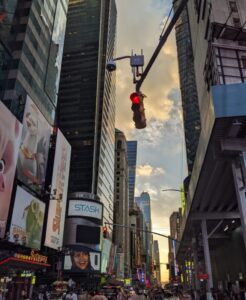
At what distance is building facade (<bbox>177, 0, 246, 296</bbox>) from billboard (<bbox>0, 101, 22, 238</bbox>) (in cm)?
1998

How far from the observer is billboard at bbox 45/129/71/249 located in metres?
53.2

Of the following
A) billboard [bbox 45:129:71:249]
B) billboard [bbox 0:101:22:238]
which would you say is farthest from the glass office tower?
billboard [bbox 0:101:22:238]

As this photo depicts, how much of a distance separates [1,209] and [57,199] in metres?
19.4

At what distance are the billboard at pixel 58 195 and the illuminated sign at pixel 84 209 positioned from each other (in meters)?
18.5

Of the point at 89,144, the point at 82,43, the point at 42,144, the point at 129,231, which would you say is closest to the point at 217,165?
the point at 42,144

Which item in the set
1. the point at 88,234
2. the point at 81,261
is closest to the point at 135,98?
the point at 81,261

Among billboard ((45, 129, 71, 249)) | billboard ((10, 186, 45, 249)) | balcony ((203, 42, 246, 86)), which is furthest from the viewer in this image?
billboard ((45, 129, 71, 249))

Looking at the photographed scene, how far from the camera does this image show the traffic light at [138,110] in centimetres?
850

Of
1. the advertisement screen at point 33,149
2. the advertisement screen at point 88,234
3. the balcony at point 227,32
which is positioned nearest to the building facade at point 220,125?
the balcony at point 227,32

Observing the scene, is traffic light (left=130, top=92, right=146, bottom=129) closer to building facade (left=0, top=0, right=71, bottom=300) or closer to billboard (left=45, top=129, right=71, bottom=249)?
building facade (left=0, top=0, right=71, bottom=300)

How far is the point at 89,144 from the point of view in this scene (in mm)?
118688

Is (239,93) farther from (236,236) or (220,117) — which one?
(236,236)

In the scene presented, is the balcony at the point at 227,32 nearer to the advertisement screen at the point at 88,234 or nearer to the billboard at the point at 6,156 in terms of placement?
the billboard at the point at 6,156

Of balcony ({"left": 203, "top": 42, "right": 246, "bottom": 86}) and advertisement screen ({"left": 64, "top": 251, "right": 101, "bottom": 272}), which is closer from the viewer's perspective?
balcony ({"left": 203, "top": 42, "right": 246, "bottom": 86})
